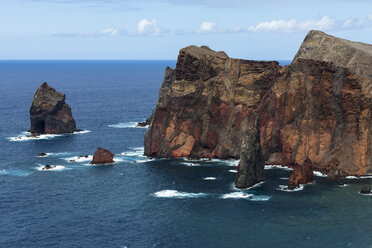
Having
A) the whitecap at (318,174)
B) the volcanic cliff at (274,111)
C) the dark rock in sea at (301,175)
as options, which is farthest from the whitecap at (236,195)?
the whitecap at (318,174)

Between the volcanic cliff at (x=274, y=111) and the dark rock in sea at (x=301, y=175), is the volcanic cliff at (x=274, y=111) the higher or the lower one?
the higher one

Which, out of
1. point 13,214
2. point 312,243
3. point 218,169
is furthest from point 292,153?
point 13,214

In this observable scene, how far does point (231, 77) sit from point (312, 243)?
74.6 meters

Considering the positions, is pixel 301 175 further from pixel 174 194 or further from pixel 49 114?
pixel 49 114

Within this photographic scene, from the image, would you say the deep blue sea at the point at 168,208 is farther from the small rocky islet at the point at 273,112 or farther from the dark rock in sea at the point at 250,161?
the small rocky islet at the point at 273,112

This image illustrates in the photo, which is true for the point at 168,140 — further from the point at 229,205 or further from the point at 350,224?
the point at 350,224

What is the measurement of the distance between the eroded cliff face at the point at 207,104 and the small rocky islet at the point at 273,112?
29cm

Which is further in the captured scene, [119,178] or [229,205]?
[119,178]

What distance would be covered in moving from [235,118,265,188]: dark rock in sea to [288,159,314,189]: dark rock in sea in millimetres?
8267

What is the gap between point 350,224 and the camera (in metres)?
94.1

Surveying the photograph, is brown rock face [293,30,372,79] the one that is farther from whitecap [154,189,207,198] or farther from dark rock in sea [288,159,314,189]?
whitecap [154,189,207,198]

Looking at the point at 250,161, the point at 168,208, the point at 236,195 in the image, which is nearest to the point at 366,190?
the point at 250,161

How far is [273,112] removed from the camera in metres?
143

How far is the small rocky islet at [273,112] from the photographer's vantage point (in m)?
129
